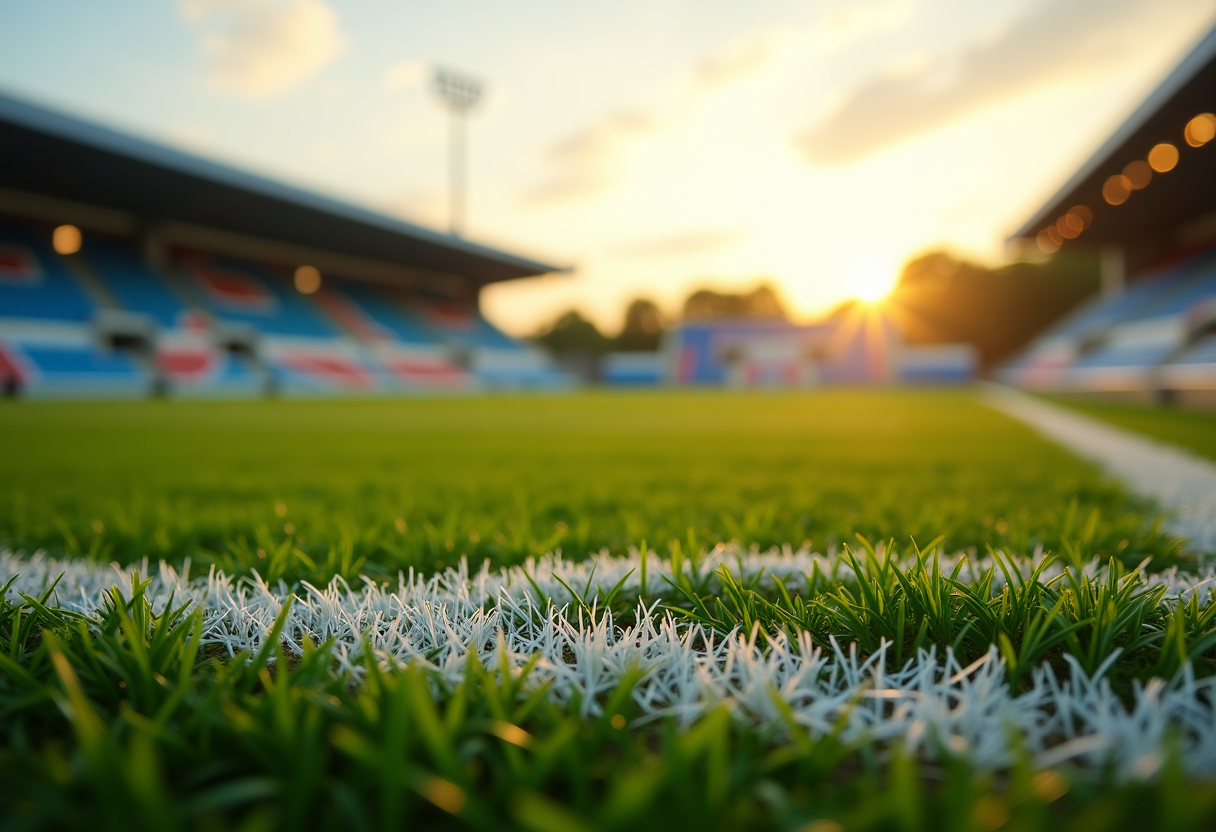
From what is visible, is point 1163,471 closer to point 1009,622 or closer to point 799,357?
point 1009,622

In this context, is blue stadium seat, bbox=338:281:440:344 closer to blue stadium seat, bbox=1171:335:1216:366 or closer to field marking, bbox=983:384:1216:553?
blue stadium seat, bbox=1171:335:1216:366

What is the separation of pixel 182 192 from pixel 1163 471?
2255cm

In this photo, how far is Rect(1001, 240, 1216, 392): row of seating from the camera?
13.1 metres

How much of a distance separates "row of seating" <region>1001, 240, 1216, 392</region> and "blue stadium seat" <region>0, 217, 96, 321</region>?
2603 cm

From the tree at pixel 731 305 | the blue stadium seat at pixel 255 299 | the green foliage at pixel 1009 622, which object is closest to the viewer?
the green foliage at pixel 1009 622

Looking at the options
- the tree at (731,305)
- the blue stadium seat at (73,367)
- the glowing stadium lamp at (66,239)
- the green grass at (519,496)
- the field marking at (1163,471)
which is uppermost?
the tree at (731,305)

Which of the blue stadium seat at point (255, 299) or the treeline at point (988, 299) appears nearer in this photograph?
the blue stadium seat at point (255, 299)

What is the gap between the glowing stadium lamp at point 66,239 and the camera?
808 inches

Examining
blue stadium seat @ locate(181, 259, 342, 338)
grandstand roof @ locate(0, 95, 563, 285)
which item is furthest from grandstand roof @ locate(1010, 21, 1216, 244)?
blue stadium seat @ locate(181, 259, 342, 338)

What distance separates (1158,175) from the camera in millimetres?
15125

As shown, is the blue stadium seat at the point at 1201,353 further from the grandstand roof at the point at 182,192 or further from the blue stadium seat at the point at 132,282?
the blue stadium seat at the point at 132,282

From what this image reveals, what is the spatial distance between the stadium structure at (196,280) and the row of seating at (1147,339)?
20.2m

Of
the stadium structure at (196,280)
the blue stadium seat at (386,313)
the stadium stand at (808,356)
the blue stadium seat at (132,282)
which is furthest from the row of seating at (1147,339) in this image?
the blue stadium seat at (132,282)

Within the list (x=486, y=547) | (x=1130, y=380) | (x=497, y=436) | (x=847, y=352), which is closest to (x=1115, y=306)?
(x=1130, y=380)
